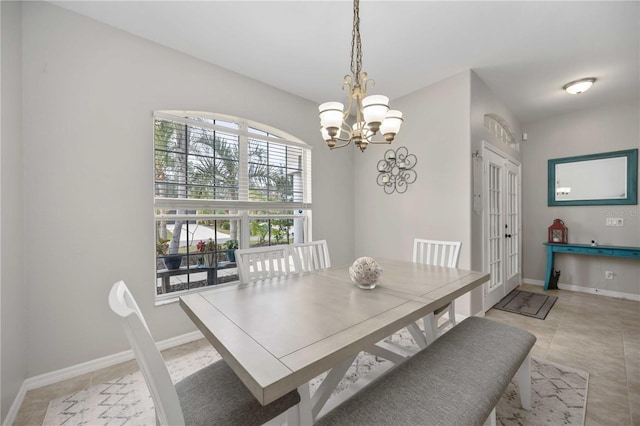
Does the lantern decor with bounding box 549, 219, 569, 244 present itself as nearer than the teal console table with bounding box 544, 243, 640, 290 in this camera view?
No

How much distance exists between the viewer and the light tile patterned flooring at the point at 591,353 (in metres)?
1.70

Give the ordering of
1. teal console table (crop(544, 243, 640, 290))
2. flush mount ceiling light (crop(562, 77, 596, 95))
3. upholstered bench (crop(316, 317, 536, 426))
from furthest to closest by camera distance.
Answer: teal console table (crop(544, 243, 640, 290))
flush mount ceiling light (crop(562, 77, 596, 95))
upholstered bench (crop(316, 317, 536, 426))

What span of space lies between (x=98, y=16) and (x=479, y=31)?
3.25 meters

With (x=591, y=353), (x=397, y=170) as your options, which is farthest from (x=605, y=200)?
(x=397, y=170)

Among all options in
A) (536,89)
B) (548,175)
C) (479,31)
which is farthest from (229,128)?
(548,175)

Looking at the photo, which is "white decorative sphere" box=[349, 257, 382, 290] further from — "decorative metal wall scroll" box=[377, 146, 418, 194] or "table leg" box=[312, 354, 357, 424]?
"decorative metal wall scroll" box=[377, 146, 418, 194]

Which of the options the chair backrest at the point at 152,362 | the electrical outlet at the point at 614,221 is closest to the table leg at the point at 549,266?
the electrical outlet at the point at 614,221

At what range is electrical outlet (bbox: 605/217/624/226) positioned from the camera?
12.6 feet

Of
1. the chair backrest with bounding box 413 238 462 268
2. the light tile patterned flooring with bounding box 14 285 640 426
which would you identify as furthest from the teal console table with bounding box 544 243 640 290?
the chair backrest with bounding box 413 238 462 268

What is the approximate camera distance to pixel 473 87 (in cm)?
303

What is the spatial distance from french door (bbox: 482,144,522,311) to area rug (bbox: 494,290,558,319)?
0.10 m

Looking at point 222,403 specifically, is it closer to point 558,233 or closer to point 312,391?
point 312,391

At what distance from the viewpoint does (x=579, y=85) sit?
3.20 metres

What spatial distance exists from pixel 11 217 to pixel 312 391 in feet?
7.67
